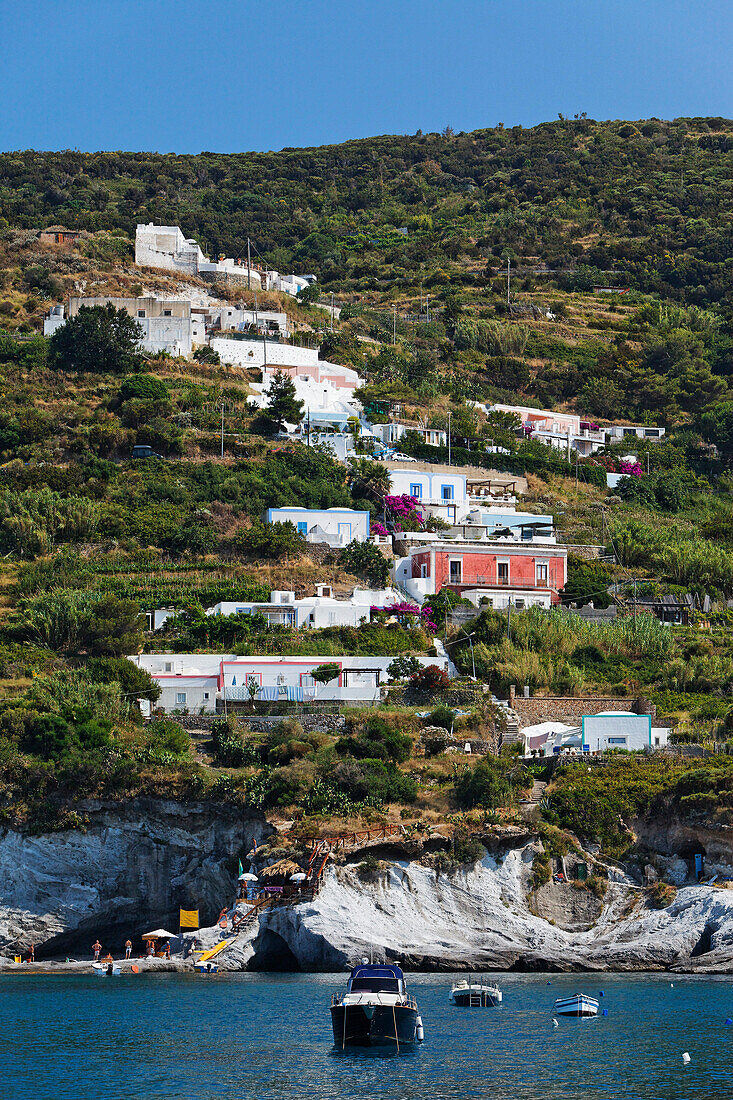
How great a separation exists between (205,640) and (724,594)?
2677 centimetres

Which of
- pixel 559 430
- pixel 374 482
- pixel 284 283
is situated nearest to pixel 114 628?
pixel 374 482

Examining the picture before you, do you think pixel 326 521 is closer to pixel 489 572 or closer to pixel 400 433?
pixel 489 572

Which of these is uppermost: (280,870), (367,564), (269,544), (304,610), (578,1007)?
(269,544)

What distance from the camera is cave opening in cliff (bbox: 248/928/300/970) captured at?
4422cm

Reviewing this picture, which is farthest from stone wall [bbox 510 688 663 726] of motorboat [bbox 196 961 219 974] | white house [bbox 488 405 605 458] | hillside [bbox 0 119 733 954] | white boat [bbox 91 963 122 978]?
white house [bbox 488 405 605 458]

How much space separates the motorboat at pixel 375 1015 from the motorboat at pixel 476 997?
190 inches

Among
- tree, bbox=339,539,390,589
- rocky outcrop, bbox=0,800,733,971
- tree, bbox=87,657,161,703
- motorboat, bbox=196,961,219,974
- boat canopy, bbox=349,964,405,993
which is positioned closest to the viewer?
boat canopy, bbox=349,964,405,993

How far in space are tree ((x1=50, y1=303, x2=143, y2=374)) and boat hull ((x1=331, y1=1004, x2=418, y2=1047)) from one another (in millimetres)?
58433

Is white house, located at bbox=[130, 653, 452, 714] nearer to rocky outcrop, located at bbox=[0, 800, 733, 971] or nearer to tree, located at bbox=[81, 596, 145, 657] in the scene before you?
tree, located at bbox=[81, 596, 145, 657]

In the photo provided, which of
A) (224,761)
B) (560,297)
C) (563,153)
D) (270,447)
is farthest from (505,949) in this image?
(563,153)

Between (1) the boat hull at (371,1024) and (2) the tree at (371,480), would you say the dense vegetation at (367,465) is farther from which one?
(1) the boat hull at (371,1024)

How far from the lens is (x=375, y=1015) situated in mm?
31547

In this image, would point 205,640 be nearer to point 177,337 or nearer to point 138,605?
point 138,605

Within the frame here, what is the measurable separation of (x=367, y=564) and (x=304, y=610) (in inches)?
234
